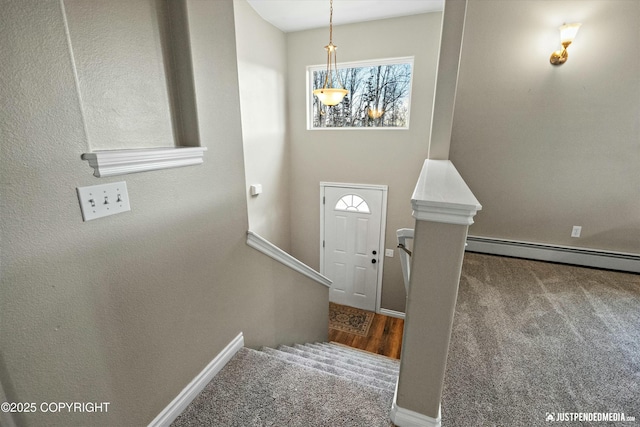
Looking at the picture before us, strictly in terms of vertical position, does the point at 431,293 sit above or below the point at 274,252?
above

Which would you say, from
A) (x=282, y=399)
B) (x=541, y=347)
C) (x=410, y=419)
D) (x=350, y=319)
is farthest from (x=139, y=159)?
(x=350, y=319)

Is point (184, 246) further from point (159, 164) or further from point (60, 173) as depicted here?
point (60, 173)

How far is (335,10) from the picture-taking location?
3318 mm

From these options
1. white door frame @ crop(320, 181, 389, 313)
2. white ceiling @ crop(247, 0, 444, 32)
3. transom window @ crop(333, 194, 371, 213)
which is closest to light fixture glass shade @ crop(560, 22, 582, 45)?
white ceiling @ crop(247, 0, 444, 32)

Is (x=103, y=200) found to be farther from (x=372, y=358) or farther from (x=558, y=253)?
(x=558, y=253)

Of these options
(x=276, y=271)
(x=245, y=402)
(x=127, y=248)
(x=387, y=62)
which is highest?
(x=387, y=62)

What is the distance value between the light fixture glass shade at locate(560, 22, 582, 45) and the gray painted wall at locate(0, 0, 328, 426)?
2.82m

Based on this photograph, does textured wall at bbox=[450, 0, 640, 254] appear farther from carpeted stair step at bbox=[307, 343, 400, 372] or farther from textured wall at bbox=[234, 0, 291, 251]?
textured wall at bbox=[234, 0, 291, 251]

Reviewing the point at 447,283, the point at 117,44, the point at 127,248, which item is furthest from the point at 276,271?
the point at 117,44

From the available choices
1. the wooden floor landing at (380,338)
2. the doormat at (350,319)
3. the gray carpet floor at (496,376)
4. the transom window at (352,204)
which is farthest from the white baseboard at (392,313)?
the gray carpet floor at (496,376)

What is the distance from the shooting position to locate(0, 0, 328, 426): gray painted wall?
33.1 inches

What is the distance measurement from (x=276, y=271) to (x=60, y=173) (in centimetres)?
155

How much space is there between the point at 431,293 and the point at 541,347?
4.08 ft

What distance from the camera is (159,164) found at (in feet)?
4.09
